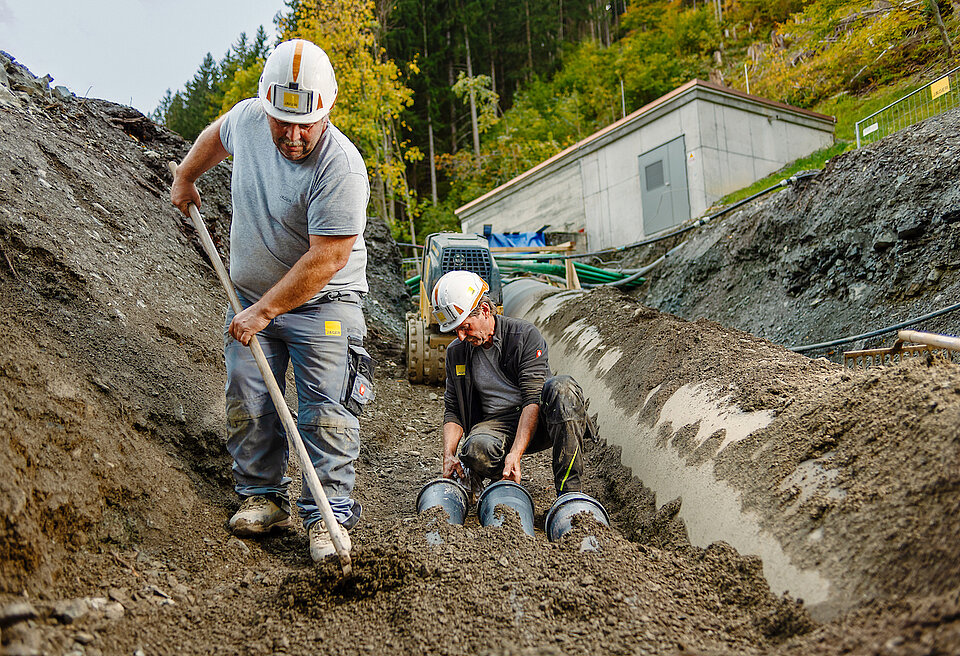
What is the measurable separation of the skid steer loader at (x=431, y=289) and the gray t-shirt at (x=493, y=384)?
2.66 metres

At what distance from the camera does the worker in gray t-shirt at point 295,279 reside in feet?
8.48

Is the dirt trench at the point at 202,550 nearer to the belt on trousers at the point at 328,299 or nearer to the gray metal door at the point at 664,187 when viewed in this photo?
the belt on trousers at the point at 328,299

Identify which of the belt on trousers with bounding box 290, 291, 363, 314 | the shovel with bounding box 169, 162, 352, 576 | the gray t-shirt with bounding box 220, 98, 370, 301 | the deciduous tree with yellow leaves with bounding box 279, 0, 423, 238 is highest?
the deciduous tree with yellow leaves with bounding box 279, 0, 423, 238

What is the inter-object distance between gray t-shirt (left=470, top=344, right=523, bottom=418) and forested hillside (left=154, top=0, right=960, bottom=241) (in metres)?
9.50

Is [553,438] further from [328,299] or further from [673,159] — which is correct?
[673,159]

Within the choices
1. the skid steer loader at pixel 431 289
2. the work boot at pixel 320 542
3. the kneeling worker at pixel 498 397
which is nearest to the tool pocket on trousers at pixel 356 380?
the work boot at pixel 320 542

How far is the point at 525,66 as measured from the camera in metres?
32.7

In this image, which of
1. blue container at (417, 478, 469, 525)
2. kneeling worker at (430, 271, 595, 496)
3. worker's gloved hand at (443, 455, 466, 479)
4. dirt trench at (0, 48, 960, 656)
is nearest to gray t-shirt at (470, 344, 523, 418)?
kneeling worker at (430, 271, 595, 496)

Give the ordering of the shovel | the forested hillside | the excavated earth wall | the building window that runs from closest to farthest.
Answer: the excavated earth wall, the shovel, the forested hillside, the building window

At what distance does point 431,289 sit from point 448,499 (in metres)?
3.71

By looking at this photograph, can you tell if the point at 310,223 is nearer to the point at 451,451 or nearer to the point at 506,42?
the point at 451,451

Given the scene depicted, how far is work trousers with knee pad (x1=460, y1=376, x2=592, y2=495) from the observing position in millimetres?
3205

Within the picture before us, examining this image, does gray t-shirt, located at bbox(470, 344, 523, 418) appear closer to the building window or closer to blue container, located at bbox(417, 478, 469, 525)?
blue container, located at bbox(417, 478, 469, 525)

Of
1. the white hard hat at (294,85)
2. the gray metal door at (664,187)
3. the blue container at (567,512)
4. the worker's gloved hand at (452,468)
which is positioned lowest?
the blue container at (567,512)
